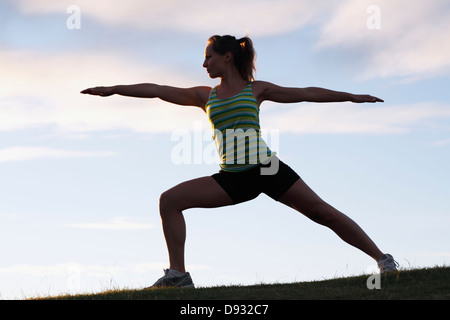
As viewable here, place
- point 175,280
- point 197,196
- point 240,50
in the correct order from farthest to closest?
1. point 240,50
2. point 175,280
3. point 197,196

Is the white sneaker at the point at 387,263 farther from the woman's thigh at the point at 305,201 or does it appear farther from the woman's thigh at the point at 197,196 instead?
the woman's thigh at the point at 197,196

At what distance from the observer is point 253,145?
8.24 metres

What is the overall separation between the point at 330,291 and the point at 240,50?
10.7ft

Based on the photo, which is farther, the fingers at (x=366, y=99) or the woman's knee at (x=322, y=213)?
the fingers at (x=366, y=99)

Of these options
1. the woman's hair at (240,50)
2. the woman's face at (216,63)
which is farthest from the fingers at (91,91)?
the woman's hair at (240,50)

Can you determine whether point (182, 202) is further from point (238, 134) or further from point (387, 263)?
point (387, 263)

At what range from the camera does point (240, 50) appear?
8.71 m

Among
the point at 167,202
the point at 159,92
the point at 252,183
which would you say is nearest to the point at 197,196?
the point at 167,202

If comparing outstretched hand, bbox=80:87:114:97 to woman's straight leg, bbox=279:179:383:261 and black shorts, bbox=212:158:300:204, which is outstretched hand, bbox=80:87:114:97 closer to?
black shorts, bbox=212:158:300:204

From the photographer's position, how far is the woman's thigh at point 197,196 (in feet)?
26.8

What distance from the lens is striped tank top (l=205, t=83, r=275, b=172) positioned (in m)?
8.23
